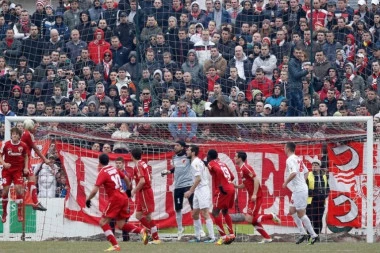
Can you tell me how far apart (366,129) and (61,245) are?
6991mm

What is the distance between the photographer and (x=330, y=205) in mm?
23281

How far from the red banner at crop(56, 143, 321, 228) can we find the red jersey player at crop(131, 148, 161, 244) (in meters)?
2.05

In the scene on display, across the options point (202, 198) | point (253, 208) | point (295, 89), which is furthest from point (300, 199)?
point (295, 89)

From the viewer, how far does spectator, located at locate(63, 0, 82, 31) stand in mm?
27000

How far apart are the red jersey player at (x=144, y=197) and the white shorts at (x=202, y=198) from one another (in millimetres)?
994

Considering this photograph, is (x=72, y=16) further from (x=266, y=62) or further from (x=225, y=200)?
(x=225, y=200)

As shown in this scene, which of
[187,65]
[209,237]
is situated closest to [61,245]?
[209,237]

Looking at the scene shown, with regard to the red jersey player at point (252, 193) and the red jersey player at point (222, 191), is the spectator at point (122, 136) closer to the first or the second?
the red jersey player at point (222, 191)

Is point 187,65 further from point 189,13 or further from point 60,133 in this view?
point 60,133

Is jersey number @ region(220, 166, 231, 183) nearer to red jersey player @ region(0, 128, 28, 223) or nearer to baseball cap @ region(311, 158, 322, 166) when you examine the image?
baseball cap @ region(311, 158, 322, 166)

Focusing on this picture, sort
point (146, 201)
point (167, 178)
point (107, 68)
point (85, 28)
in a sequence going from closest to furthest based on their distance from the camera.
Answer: point (146, 201) < point (167, 178) < point (107, 68) < point (85, 28)

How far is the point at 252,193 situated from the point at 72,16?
25.3 feet

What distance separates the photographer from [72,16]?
2714 cm

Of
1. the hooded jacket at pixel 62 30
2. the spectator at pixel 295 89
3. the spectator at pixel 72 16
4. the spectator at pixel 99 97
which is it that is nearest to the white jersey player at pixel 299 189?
the spectator at pixel 295 89
